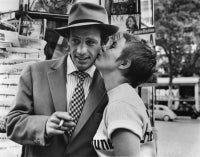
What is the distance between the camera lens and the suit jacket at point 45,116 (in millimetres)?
1777

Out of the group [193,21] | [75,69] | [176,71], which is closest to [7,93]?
[75,69]

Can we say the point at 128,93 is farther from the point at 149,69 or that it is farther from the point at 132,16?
the point at 132,16

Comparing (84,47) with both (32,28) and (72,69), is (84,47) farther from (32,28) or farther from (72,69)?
(32,28)

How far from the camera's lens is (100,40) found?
2195 millimetres

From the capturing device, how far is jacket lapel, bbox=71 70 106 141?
6.16 feet

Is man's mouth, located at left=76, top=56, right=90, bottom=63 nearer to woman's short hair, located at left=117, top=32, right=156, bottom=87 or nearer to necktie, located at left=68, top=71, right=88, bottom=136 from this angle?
necktie, located at left=68, top=71, right=88, bottom=136

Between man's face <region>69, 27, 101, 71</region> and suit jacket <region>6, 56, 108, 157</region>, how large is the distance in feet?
0.52

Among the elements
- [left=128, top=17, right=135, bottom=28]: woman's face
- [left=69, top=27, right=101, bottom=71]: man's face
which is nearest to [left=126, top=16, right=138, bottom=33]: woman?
[left=128, top=17, right=135, bottom=28]: woman's face

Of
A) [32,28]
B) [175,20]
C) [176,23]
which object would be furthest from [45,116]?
[176,23]

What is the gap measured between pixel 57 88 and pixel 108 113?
19.6 inches

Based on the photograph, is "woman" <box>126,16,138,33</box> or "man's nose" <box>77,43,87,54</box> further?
"woman" <box>126,16,138,33</box>

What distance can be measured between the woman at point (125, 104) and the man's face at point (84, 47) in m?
0.22

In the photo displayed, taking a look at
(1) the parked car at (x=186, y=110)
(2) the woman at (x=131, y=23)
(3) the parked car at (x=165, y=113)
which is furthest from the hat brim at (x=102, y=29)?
(1) the parked car at (x=186, y=110)

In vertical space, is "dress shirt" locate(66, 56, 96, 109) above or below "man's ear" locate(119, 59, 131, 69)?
below
